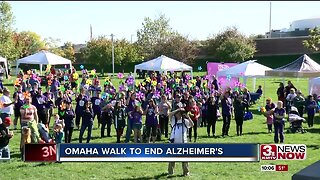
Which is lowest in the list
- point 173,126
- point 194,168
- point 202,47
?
point 194,168

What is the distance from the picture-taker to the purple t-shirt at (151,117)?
14.7 m

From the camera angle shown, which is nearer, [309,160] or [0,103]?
[309,160]

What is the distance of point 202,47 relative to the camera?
5894 cm

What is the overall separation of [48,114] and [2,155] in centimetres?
471

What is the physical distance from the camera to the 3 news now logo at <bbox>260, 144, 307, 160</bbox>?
478 inches

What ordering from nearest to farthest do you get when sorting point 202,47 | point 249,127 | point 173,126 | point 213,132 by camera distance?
point 173,126 < point 213,132 < point 249,127 < point 202,47

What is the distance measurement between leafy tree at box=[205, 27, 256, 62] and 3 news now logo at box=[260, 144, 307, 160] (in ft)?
125

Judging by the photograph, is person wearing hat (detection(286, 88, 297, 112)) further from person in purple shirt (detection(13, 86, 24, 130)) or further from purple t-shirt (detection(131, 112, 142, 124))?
person in purple shirt (detection(13, 86, 24, 130))

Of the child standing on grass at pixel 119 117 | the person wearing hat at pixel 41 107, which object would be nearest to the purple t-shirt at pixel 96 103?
the person wearing hat at pixel 41 107

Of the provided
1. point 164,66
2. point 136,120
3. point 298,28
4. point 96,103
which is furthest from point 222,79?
point 298,28

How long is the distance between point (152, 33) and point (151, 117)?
146 feet

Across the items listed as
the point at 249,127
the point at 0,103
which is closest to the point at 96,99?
the point at 0,103

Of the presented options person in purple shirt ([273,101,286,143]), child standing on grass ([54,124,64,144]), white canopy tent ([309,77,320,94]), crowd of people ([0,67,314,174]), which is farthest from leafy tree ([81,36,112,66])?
child standing on grass ([54,124,64,144])

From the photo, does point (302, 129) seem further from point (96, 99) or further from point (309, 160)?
point (96, 99)
